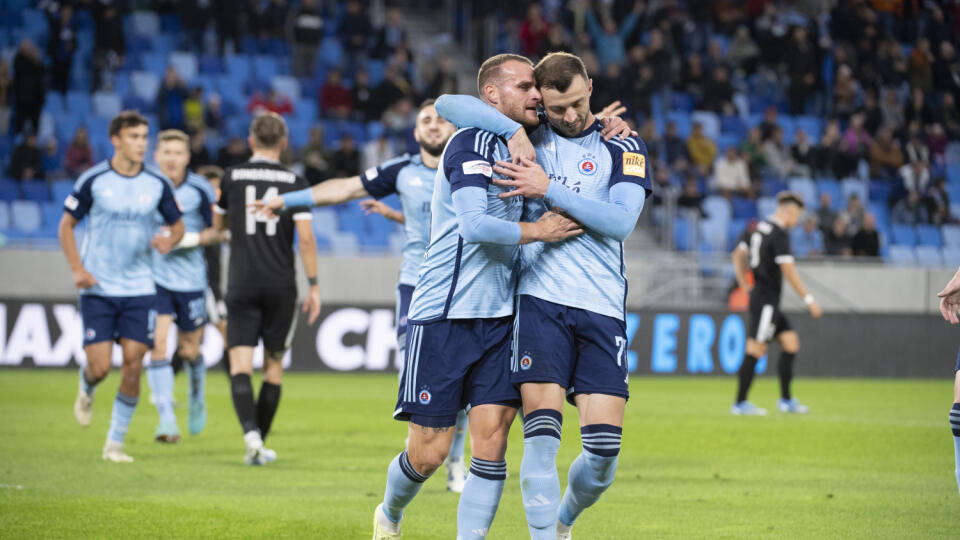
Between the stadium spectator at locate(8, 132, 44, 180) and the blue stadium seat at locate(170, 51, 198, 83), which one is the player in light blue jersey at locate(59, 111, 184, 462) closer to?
the stadium spectator at locate(8, 132, 44, 180)

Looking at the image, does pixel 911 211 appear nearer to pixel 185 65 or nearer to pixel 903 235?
pixel 903 235

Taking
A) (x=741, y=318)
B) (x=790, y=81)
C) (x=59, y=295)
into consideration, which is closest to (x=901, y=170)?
(x=790, y=81)

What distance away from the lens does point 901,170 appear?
2477 centimetres

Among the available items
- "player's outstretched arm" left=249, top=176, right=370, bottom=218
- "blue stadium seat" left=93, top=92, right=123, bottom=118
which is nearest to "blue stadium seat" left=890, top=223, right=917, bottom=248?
"blue stadium seat" left=93, top=92, right=123, bottom=118

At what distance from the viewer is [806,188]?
2470 centimetres

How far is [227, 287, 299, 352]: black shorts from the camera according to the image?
9.48m

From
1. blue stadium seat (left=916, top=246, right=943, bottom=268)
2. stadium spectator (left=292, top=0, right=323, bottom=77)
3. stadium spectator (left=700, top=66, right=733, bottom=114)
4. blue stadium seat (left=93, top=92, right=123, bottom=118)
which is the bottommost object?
blue stadium seat (left=916, top=246, right=943, bottom=268)

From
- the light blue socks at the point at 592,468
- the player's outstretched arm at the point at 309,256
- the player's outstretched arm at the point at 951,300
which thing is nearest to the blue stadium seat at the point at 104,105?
the player's outstretched arm at the point at 309,256

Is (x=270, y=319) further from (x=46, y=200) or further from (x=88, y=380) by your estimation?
(x=46, y=200)

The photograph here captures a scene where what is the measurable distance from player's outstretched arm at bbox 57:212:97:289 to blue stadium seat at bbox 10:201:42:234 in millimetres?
11010

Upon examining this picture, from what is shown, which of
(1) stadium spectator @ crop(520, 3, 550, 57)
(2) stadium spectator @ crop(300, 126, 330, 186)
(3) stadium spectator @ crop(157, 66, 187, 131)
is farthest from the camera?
(1) stadium spectator @ crop(520, 3, 550, 57)

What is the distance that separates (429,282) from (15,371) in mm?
14143

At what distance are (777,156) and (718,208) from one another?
7.79 feet

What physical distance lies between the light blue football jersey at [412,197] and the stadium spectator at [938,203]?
18.1m
